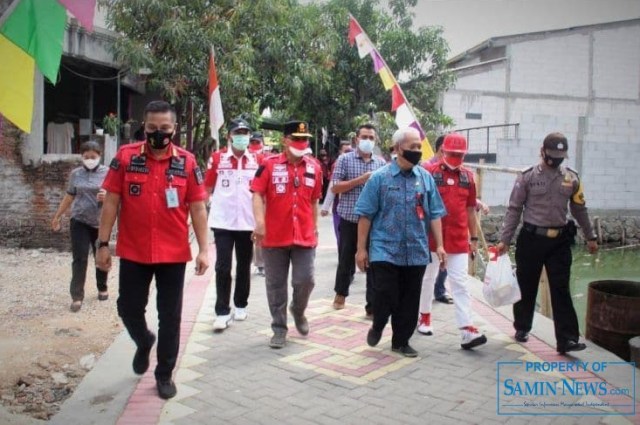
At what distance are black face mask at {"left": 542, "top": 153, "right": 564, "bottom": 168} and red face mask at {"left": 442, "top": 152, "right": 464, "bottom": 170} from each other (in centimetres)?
69

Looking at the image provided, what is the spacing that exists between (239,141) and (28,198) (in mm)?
6056

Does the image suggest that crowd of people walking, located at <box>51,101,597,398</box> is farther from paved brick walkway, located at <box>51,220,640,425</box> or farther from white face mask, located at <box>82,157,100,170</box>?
white face mask, located at <box>82,157,100,170</box>

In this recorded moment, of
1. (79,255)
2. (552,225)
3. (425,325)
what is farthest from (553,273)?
(79,255)

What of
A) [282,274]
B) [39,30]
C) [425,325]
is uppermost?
[39,30]

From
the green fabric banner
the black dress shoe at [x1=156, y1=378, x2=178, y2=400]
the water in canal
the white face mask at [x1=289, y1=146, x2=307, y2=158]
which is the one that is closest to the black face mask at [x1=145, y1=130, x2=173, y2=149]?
the green fabric banner

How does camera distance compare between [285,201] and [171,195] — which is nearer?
[171,195]

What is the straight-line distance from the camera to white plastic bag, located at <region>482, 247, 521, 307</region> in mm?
5496

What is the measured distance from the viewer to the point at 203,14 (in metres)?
13.2

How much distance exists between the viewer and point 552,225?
5242 millimetres

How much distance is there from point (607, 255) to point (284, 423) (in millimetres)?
15573

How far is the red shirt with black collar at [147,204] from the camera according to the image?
4125 millimetres

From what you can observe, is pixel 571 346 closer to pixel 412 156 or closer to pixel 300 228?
pixel 412 156

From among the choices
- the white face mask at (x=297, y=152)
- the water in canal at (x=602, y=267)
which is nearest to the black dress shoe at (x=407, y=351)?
the white face mask at (x=297, y=152)

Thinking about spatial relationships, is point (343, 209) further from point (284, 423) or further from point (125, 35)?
point (125, 35)
